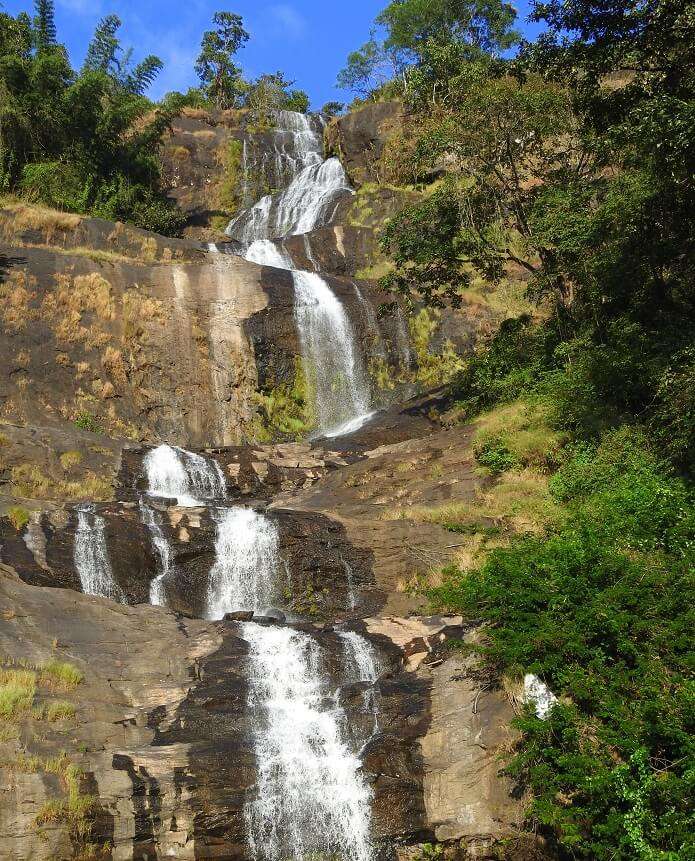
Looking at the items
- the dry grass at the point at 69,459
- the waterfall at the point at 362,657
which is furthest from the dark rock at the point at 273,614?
the dry grass at the point at 69,459

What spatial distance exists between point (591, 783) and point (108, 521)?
36.8 ft

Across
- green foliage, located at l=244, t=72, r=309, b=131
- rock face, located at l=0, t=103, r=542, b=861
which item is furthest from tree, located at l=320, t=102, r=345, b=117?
rock face, located at l=0, t=103, r=542, b=861

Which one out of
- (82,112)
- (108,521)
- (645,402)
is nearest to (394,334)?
(645,402)

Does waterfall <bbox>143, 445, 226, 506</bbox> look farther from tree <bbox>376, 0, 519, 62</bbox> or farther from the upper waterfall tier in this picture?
tree <bbox>376, 0, 519, 62</bbox>

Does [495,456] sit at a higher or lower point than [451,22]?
lower

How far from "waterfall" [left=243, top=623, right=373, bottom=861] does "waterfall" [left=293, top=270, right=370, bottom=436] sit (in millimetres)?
16267

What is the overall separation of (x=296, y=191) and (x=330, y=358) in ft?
61.2

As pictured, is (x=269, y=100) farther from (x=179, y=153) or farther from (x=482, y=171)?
(x=482, y=171)

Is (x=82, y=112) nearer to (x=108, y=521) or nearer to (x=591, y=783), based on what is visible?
(x=108, y=521)

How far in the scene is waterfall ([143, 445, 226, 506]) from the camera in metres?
20.7

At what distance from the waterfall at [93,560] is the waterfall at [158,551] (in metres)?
0.71

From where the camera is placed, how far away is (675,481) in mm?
13477

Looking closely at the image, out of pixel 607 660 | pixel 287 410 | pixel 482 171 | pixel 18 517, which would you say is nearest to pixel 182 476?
pixel 18 517

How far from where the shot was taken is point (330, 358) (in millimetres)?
29219
